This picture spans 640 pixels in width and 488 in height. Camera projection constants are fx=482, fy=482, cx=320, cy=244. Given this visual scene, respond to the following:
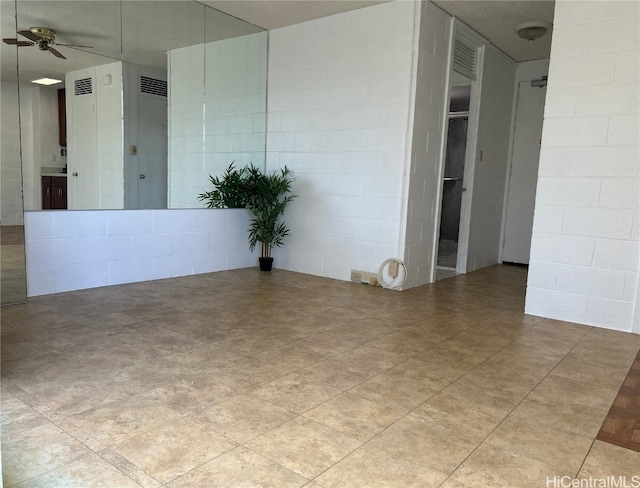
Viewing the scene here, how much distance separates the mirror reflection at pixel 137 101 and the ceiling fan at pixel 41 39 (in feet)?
0.10

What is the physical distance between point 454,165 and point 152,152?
13.0 feet

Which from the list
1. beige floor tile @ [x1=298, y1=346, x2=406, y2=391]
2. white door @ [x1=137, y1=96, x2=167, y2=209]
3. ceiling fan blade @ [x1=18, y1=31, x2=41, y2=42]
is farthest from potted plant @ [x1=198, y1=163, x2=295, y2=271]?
beige floor tile @ [x1=298, y1=346, x2=406, y2=391]

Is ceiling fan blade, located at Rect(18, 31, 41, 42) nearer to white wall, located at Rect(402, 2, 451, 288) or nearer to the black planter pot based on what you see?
the black planter pot

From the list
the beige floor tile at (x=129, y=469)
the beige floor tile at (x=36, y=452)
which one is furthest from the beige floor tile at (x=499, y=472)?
the beige floor tile at (x=36, y=452)

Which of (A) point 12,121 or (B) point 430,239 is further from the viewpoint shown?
(B) point 430,239

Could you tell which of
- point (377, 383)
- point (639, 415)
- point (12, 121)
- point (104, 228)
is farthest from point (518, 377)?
point (12, 121)

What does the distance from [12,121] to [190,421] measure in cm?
272

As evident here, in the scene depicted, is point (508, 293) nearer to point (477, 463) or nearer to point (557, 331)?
point (557, 331)

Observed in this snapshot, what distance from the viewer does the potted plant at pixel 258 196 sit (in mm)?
4984

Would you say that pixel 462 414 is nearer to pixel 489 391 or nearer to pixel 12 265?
pixel 489 391

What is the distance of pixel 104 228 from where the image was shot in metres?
4.04

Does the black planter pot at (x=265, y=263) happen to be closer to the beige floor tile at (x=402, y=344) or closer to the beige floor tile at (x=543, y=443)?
the beige floor tile at (x=402, y=344)

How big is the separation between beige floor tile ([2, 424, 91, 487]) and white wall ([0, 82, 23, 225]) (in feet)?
7.10

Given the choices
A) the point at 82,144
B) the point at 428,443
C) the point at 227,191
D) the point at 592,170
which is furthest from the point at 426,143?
the point at 428,443
